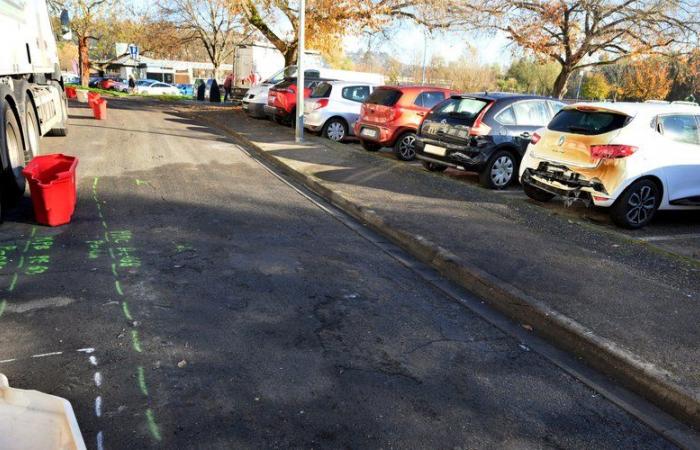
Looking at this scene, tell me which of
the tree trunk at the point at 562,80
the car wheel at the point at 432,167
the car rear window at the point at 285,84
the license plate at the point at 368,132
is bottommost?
the car wheel at the point at 432,167

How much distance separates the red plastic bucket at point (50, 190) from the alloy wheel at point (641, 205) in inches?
277

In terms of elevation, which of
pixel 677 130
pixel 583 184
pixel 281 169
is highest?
pixel 677 130

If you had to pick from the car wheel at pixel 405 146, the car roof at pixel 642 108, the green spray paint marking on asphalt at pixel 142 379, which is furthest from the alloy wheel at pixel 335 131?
the green spray paint marking on asphalt at pixel 142 379

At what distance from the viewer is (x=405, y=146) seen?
1189cm

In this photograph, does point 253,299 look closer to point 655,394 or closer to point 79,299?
point 79,299

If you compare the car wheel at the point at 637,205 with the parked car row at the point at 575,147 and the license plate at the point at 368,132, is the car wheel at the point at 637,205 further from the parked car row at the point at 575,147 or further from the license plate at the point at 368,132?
the license plate at the point at 368,132

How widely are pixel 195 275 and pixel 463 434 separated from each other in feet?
9.68

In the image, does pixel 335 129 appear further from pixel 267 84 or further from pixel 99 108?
pixel 99 108

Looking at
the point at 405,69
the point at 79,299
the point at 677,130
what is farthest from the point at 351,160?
the point at 405,69

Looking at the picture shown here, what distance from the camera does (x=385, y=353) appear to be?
145 inches

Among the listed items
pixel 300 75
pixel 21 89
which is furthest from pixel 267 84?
pixel 21 89

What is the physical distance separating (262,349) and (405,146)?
350 inches

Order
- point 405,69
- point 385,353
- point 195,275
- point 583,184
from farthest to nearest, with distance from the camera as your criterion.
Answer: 1. point 405,69
2. point 583,184
3. point 195,275
4. point 385,353

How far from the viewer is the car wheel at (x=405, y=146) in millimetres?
11859
